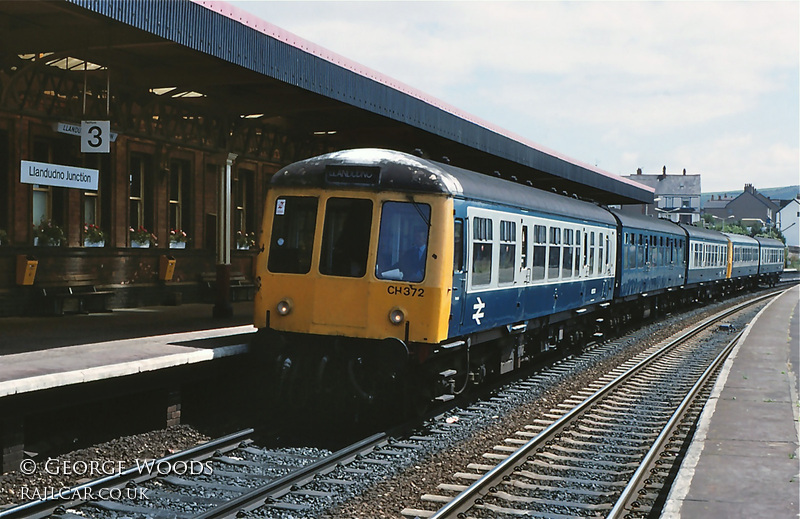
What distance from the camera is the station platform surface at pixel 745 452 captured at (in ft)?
22.1

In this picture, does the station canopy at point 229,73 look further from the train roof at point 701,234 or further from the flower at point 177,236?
the train roof at point 701,234

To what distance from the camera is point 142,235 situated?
17750 mm

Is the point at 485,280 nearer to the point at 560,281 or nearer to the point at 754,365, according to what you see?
the point at 560,281

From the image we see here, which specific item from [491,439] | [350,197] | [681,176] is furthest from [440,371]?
[681,176]

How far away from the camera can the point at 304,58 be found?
13047 mm

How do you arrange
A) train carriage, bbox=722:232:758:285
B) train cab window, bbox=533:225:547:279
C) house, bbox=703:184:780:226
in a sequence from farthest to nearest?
house, bbox=703:184:780:226
train carriage, bbox=722:232:758:285
train cab window, bbox=533:225:547:279

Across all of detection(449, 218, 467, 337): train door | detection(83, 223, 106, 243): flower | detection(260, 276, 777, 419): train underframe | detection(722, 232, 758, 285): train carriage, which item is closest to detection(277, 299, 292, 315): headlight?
detection(260, 276, 777, 419): train underframe

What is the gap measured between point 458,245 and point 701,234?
85.0 ft

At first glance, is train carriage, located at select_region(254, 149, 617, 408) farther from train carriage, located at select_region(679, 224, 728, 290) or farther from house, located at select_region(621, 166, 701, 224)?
house, located at select_region(621, 166, 701, 224)

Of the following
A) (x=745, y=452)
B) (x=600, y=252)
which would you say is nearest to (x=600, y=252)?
(x=600, y=252)

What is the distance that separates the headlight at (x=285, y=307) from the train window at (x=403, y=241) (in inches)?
46.0

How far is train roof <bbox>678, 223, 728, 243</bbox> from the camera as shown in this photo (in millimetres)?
32088

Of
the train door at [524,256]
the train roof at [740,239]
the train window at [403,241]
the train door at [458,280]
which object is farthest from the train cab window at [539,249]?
the train roof at [740,239]

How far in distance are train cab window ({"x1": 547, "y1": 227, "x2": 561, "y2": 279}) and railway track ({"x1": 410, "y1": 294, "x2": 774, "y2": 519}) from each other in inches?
77.1
